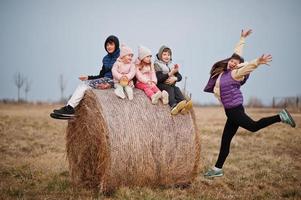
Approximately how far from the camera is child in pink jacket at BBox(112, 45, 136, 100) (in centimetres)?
749

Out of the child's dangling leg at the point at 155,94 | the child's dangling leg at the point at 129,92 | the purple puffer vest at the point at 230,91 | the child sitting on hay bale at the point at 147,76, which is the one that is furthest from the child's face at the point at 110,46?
the purple puffer vest at the point at 230,91

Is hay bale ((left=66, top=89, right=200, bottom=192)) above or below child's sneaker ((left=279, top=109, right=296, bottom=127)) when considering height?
below

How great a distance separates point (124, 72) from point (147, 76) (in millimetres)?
454

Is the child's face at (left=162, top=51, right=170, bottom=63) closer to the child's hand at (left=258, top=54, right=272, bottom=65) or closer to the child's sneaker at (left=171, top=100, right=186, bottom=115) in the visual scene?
the child's sneaker at (left=171, top=100, right=186, bottom=115)

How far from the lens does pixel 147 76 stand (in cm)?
780

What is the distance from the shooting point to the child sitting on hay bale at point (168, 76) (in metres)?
7.80

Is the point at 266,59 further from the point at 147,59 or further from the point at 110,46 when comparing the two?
the point at 110,46

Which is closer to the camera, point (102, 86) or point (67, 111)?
point (67, 111)

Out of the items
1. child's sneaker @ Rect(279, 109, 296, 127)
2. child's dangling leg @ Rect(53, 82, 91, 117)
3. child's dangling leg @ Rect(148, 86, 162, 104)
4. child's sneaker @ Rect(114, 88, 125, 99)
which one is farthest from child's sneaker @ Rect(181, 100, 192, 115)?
child's dangling leg @ Rect(53, 82, 91, 117)

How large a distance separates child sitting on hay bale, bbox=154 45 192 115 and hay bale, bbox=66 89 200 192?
31cm

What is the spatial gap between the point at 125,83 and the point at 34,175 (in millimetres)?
2566

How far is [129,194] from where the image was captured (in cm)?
664

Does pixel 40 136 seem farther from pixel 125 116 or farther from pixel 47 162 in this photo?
pixel 125 116

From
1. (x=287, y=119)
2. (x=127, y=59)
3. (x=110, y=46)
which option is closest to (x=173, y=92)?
(x=127, y=59)
